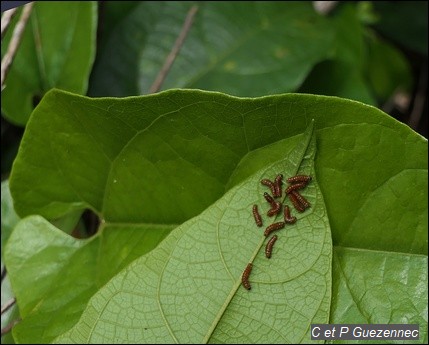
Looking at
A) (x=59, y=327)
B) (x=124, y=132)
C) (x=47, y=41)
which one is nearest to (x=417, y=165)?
(x=124, y=132)

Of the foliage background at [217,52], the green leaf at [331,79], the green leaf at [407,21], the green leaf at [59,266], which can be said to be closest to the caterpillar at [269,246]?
the green leaf at [59,266]

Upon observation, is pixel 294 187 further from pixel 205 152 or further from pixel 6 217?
pixel 6 217

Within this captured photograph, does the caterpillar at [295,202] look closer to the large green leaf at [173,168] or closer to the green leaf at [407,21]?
the large green leaf at [173,168]

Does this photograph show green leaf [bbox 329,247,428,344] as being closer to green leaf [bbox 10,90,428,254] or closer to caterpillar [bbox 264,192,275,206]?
green leaf [bbox 10,90,428,254]

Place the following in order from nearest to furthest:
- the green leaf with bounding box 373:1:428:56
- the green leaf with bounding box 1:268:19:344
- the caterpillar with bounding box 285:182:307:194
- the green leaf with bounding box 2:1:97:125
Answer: the caterpillar with bounding box 285:182:307:194, the green leaf with bounding box 1:268:19:344, the green leaf with bounding box 2:1:97:125, the green leaf with bounding box 373:1:428:56

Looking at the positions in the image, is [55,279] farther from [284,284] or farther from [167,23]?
[167,23]

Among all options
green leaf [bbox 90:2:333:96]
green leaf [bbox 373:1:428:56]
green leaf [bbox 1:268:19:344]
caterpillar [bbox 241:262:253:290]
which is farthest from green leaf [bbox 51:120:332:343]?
green leaf [bbox 373:1:428:56]
